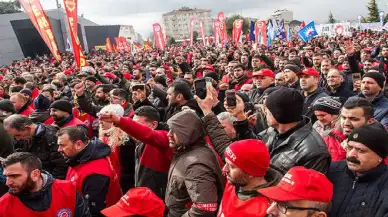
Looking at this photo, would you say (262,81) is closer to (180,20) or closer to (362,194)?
(362,194)

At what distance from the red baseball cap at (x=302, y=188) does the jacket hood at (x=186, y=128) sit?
3.13 feet

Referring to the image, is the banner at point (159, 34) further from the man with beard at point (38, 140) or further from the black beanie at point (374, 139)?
the black beanie at point (374, 139)

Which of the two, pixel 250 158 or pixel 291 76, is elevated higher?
pixel 250 158

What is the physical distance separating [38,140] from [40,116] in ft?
3.81

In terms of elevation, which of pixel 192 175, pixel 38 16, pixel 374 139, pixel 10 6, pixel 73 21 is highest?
pixel 10 6

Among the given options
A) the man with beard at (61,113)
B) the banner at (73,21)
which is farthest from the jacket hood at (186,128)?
the banner at (73,21)

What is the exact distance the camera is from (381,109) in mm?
4566

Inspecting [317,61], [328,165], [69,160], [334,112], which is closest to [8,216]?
[69,160]

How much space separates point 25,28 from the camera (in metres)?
33.6

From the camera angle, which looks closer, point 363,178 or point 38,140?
point 363,178

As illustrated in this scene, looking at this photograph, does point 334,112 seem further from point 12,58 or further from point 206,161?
point 12,58

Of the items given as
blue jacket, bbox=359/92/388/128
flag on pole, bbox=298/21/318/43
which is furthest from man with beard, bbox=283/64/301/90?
flag on pole, bbox=298/21/318/43

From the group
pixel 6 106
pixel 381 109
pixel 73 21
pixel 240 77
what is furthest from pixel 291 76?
pixel 73 21

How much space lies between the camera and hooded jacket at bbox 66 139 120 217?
10.7 ft
